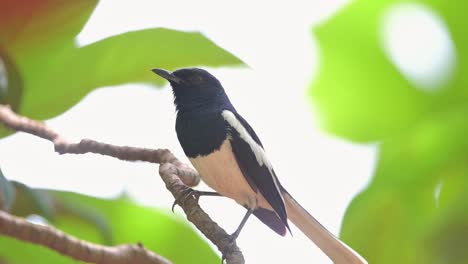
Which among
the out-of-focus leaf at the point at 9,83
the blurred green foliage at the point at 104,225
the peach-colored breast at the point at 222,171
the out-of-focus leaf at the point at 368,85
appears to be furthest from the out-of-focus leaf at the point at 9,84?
the out-of-focus leaf at the point at 368,85

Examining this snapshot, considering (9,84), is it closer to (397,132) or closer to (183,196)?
(183,196)

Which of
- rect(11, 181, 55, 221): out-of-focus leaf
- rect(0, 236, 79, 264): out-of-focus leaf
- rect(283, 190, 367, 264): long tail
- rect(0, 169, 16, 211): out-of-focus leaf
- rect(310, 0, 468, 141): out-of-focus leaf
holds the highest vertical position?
rect(310, 0, 468, 141): out-of-focus leaf

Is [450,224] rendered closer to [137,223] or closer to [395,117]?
[395,117]

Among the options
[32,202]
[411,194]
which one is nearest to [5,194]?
[32,202]

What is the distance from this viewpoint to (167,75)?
0.94 metres

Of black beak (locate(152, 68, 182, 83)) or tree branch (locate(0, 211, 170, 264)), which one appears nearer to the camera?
tree branch (locate(0, 211, 170, 264))

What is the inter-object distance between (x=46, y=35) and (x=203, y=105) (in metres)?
0.23

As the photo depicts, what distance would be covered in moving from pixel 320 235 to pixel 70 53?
364 mm

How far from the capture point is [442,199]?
82 centimetres

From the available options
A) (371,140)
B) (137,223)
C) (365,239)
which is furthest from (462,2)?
(137,223)

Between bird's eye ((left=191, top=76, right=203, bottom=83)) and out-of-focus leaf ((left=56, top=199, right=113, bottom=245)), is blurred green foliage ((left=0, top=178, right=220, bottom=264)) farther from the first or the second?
bird's eye ((left=191, top=76, right=203, bottom=83))

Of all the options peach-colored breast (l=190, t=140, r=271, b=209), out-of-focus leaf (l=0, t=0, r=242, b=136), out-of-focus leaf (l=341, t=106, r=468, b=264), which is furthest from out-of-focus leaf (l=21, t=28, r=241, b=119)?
out-of-focus leaf (l=341, t=106, r=468, b=264)

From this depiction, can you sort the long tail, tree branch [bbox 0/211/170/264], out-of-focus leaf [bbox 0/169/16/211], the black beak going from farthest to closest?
the black beak < the long tail < out-of-focus leaf [bbox 0/169/16/211] < tree branch [bbox 0/211/170/264]

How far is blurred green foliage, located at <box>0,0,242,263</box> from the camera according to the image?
2.70ft
